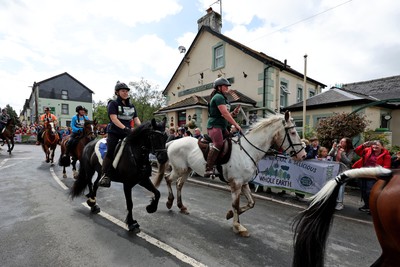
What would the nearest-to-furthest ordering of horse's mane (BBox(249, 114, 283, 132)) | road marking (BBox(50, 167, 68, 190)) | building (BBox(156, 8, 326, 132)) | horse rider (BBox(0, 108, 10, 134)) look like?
horse's mane (BBox(249, 114, 283, 132)) → road marking (BBox(50, 167, 68, 190)) → horse rider (BBox(0, 108, 10, 134)) → building (BBox(156, 8, 326, 132))

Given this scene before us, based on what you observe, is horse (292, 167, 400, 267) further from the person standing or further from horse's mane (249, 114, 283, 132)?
the person standing

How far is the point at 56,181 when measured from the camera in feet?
23.9

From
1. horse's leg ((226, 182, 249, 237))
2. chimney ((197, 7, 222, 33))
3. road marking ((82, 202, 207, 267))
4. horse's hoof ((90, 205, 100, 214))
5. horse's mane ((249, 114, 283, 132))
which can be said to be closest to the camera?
road marking ((82, 202, 207, 267))

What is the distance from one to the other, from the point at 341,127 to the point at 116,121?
8.77 m

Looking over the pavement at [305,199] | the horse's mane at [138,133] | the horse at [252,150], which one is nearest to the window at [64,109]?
the pavement at [305,199]

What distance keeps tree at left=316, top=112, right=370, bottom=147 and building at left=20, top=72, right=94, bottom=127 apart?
41.5 m

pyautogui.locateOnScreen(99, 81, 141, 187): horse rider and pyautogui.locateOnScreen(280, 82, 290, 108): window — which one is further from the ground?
pyautogui.locateOnScreen(280, 82, 290, 108): window

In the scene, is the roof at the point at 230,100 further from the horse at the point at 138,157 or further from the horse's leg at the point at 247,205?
the horse at the point at 138,157

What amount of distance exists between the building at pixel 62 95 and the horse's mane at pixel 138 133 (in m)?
40.9

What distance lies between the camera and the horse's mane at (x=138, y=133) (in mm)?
3955

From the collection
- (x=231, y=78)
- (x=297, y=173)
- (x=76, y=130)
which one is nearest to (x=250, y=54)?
(x=231, y=78)

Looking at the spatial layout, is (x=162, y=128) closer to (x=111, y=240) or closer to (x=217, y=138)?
(x=217, y=138)

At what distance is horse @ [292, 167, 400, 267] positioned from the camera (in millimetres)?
1704

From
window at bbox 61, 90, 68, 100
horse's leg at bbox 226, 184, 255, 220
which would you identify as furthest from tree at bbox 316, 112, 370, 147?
window at bbox 61, 90, 68, 100
